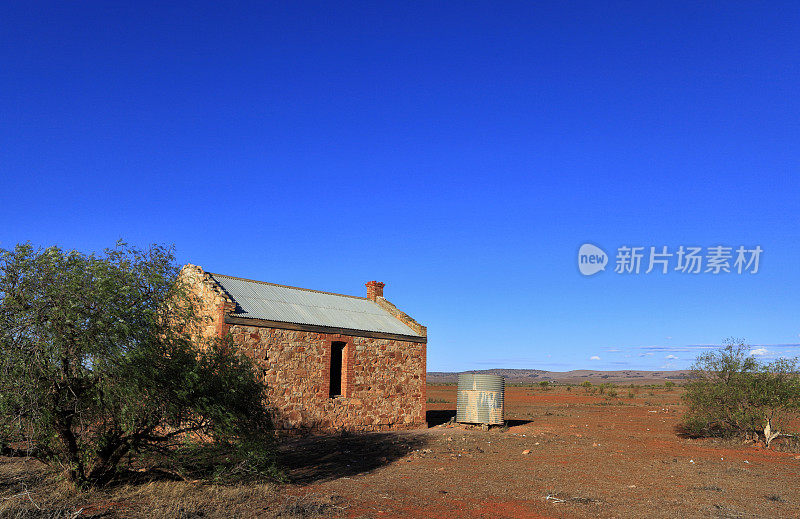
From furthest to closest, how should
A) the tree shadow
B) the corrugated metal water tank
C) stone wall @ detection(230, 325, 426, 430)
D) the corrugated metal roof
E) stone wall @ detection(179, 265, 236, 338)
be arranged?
the corrugated metal water tank → the corrugated metal roof → stone wall @ detection(230, 325, 426, 430) → stone wall @ detection(179, 265, 236, 338) → the tree shadow

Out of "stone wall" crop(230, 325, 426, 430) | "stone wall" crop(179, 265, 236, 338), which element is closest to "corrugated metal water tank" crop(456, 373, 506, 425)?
"stone wall" crop(230, 325, 426, 430)

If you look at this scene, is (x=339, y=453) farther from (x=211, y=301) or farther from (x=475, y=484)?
(x=211, y=301)

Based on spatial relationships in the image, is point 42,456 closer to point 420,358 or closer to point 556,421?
point 420,358

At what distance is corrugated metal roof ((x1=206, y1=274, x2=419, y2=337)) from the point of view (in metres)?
20.0

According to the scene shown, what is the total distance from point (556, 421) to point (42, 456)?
79.2 ft

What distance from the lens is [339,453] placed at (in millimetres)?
16391

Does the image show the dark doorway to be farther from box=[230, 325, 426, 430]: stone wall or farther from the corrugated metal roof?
the corrugated metal roof

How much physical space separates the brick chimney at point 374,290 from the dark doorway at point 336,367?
6.31 metres

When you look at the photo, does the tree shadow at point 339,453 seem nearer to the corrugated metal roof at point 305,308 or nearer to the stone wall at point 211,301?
the corrugated metal roof at point 305,308

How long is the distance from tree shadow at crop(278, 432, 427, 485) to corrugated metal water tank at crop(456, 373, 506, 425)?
376cm

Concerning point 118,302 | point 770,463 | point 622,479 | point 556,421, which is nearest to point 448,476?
point 622,479

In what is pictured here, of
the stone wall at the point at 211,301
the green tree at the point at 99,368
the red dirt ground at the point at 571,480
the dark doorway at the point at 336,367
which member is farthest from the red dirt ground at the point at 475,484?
the stone wall at the point at 211,301

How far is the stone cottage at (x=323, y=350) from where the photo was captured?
1870 cm

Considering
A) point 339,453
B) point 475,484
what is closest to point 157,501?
point 475,484
